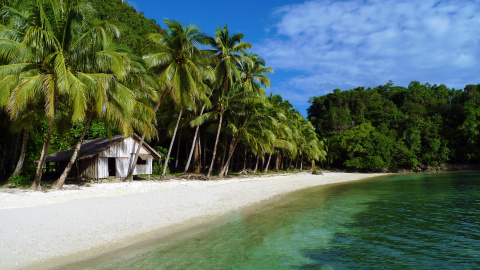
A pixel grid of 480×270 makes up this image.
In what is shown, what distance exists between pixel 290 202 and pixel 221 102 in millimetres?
10880

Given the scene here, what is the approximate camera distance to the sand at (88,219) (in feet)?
18.8

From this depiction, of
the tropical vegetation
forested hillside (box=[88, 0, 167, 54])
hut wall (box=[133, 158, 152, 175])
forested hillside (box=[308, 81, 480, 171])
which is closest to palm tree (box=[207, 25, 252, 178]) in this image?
the tropical vegetation

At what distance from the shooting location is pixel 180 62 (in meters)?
18.9

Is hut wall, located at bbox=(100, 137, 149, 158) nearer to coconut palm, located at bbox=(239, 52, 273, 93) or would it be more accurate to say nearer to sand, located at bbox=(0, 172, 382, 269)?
sand, located at bbox=(0, 172, 382, 269)

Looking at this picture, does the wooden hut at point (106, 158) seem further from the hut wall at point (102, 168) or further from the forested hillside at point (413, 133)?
the forested hillside at point (413, 133)

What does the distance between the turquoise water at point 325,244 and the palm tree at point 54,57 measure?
704 centimetres

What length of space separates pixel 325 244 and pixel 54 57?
40.5ft

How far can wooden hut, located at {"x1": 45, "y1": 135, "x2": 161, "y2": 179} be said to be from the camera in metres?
16.8

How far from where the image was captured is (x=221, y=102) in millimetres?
22406

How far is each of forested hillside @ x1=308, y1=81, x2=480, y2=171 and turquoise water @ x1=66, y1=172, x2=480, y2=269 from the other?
1303 inches

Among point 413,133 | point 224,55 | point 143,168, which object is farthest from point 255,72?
point 413,133

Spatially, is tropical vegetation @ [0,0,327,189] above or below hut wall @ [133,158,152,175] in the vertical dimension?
above

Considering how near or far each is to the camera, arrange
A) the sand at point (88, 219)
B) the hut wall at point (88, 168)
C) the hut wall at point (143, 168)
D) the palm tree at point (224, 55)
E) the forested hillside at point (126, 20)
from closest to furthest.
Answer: the sand at point (88, 219), the hut wall at point (88, 168), the hut wall at point (143, 168), the palm tree at point (224, 55), the forested hillside at point (126, 20)

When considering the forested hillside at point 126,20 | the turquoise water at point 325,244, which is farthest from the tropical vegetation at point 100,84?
the turquoise water at point 325,244
